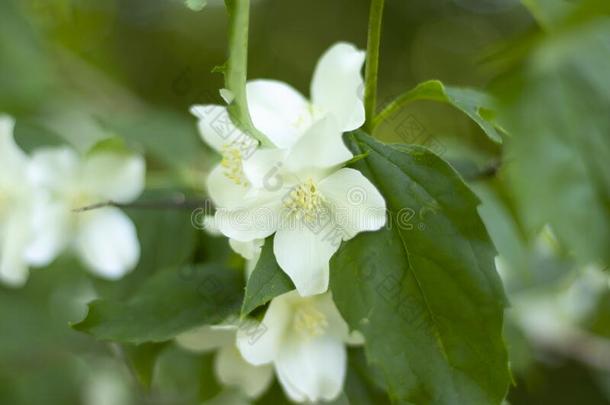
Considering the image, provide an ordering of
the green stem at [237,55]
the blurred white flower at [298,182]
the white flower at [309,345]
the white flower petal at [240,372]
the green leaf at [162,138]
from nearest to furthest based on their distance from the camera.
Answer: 1. the green stem at [237,55]
2. the blurred white flower at [298,182]
3. the white flower at [309,345]
4. the white flower petal at [240,372]
5. the green leaf at [162,138]

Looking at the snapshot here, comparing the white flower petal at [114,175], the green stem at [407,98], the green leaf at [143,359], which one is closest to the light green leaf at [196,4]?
the green stem at [407,98]

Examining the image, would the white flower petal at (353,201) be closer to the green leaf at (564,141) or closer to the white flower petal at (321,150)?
the white flower petal at (321,150)

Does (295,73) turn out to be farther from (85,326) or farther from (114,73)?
(85,326)

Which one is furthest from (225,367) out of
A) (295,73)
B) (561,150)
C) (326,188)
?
(295,73)

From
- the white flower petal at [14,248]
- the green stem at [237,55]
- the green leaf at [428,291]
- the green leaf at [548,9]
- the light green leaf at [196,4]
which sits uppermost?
the green leaf at [548,9]

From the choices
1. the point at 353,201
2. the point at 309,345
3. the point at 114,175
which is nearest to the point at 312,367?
the point at 309,345

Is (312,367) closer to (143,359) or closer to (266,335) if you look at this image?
(266,335)
